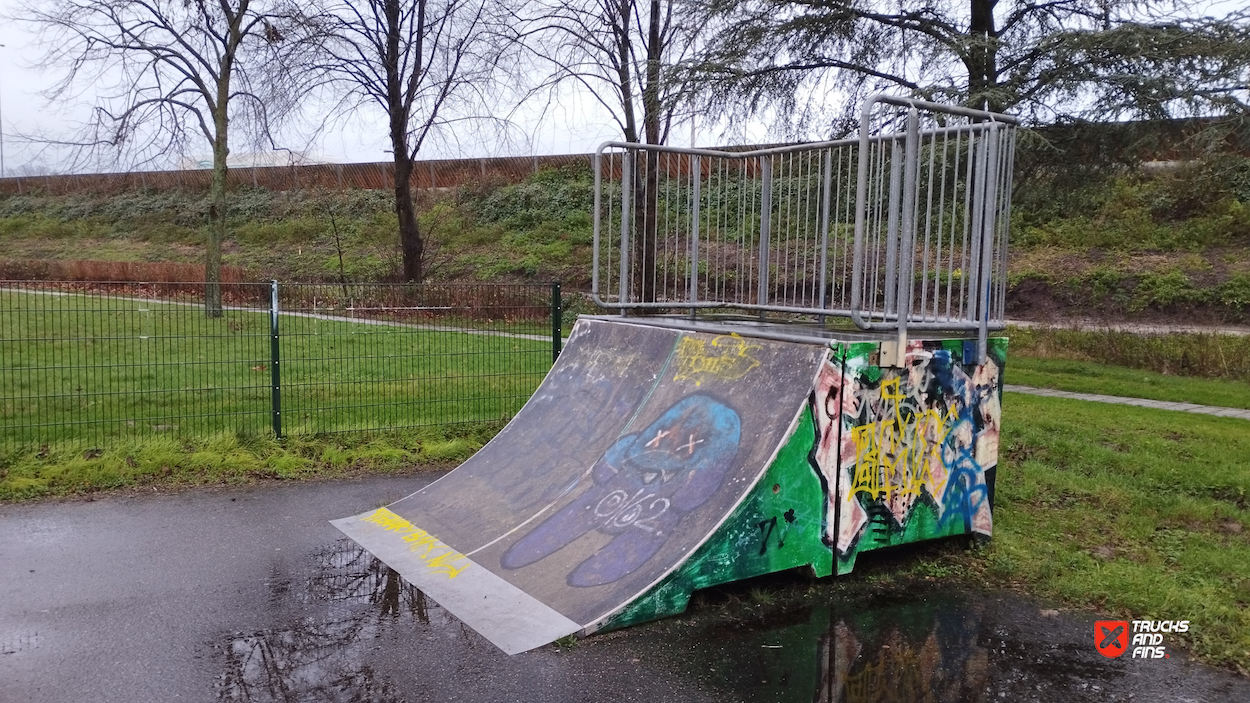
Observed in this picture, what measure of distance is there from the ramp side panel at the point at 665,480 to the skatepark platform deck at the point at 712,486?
13 mm

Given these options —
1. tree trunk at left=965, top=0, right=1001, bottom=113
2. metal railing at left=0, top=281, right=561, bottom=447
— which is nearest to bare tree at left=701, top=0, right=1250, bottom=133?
tree trunk at left=965, top=0, right=1001, bottom=113

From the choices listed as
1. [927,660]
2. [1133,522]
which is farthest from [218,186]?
[927,660]

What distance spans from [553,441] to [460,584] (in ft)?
5.57

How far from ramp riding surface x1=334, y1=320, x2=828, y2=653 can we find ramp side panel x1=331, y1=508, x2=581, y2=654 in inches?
0.5

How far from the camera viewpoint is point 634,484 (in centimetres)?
525

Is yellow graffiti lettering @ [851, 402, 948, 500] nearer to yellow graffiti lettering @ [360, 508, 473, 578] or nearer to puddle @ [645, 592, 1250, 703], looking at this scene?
puddle @ [645, 592, 1250, 703]

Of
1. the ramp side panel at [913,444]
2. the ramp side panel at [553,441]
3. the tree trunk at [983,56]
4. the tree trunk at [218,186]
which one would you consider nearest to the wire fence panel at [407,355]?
the ramp side panel at [553,441]

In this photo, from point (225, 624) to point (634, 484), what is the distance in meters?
2.33

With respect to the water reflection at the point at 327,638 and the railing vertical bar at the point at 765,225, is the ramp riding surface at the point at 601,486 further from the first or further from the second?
the railing vertical bar at the point at 765,225

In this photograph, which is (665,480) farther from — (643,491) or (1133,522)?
(1133,522)

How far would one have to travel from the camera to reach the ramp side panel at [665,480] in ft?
14.7

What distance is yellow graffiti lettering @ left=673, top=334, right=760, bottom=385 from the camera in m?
5.35

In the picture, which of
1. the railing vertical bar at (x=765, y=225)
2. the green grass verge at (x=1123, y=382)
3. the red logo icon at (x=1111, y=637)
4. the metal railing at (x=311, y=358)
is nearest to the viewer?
the red logo icon at (x=1111, y=637)

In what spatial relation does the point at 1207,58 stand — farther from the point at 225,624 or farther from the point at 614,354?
the point at 225,624
